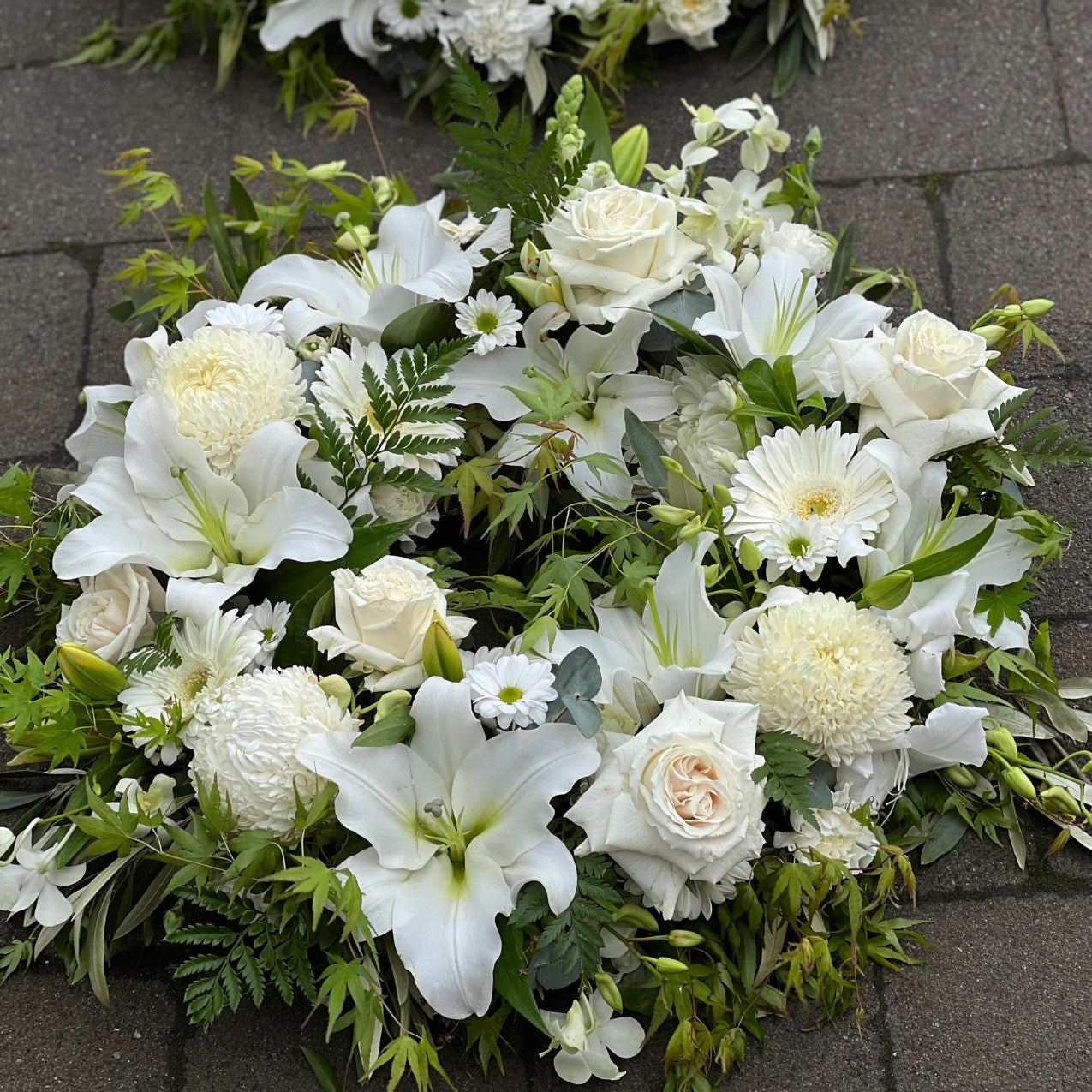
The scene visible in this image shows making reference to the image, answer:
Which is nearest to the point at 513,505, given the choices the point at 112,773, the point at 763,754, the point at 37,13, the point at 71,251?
the point at 763,754

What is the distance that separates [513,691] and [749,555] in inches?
9.7

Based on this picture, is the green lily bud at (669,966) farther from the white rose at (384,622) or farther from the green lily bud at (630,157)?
the green lily bud at (630,157)

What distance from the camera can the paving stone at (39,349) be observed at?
1605 millimetres

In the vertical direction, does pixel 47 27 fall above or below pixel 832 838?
above

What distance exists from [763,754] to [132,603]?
1.94 feet

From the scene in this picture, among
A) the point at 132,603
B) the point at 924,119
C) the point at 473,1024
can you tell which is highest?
the point at 924,119

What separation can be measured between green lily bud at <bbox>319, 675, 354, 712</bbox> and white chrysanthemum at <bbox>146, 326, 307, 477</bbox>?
250mm

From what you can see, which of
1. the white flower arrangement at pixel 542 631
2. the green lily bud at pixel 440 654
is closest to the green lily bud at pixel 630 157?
the white flower arrangement at pixel 542 631

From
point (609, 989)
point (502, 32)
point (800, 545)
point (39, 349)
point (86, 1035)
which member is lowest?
point (86, 1035)

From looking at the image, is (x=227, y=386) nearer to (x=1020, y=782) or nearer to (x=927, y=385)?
(x=927, y=385)

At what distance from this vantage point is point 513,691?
1013 millimetres

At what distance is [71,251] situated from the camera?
1.80m

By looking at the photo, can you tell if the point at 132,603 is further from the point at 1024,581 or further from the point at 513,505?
the point at 1024,581

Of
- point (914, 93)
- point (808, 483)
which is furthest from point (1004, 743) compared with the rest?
point (914, 93)
